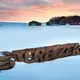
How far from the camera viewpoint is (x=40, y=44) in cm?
140

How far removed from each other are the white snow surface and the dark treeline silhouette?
0.03m

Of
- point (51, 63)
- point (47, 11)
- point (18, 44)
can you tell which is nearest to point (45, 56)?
point (51, 63)

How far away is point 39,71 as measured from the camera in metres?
1.35

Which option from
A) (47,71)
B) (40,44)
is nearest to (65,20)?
(40,44)

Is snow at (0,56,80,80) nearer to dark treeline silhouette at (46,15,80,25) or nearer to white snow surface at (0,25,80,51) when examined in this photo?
white snow surface at (0,25,80,51)

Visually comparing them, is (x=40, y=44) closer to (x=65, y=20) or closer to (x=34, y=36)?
(x=34, y=36)

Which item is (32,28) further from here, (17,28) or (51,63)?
(51,63)

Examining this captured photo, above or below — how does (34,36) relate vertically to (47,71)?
above

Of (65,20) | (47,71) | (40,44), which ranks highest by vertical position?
(65,20)

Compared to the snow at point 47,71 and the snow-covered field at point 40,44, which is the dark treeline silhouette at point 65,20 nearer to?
the snow-covered field at point 40,44

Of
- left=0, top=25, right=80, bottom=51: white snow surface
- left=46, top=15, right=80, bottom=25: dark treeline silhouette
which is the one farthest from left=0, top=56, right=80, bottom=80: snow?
A: left=46, top=15, right=80, bottom=25: dark treeline silhouette

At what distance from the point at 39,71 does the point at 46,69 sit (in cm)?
5

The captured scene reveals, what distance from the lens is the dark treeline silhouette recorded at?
4.67 feet

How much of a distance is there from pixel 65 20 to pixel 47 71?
38 centimetres
